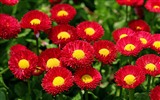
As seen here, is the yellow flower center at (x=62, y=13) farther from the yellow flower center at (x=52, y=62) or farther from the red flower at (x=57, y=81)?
the red flower at (x=57, y=81)

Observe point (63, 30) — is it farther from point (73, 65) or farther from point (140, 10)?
point (140, 10)

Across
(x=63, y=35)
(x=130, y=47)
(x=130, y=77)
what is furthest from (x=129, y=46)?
(x=63, y=35)

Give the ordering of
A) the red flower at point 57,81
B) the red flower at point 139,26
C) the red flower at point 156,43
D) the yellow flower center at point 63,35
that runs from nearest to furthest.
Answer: the red flower at point 57,81 < the red flower at point 156,43 < the yellow flower center at point 63,35 < the red flower at point 139,26

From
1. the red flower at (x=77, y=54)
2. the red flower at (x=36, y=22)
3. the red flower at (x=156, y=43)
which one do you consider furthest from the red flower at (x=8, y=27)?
the red flower at (x=156, y=43)

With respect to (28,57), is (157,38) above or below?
above

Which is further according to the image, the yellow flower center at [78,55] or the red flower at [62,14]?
the red flower at [62,14]

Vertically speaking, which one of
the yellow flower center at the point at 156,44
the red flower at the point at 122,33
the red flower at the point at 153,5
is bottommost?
the yellow flower center at the point at 156,44

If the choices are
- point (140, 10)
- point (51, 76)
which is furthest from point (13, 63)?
point (140, 10)
